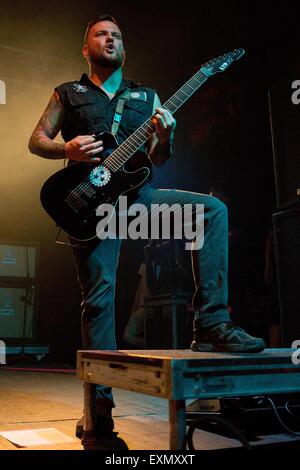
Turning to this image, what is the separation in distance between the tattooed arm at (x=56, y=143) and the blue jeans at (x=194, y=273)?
0.30m

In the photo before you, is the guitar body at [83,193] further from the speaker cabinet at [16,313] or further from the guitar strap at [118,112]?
the speaker cabinet at [16,313]

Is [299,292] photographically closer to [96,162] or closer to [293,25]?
[96,162]

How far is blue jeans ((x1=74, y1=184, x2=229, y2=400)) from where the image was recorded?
5.83 ft

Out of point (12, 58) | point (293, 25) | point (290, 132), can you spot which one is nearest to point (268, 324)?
point (290, 132)

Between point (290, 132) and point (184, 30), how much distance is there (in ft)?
8.92

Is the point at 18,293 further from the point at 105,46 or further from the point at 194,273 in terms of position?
the point at 194,273

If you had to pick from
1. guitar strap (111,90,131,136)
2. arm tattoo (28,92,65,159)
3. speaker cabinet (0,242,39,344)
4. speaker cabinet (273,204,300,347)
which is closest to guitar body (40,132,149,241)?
arm tattoo (28,92,65,159)

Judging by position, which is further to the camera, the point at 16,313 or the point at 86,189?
the point at 16,313

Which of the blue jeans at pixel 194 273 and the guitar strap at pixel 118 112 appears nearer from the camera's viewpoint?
the blue jeans at pixel 194 273

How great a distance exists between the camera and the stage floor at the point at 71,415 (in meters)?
1.85

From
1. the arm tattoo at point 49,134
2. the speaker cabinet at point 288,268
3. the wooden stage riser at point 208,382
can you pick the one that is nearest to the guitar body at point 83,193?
the arm tattoo at point 49,134

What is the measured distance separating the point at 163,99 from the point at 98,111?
4.14 metres

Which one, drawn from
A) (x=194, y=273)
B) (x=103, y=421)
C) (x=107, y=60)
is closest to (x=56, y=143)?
(x=107, y=60)

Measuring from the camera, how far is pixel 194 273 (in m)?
1.86
